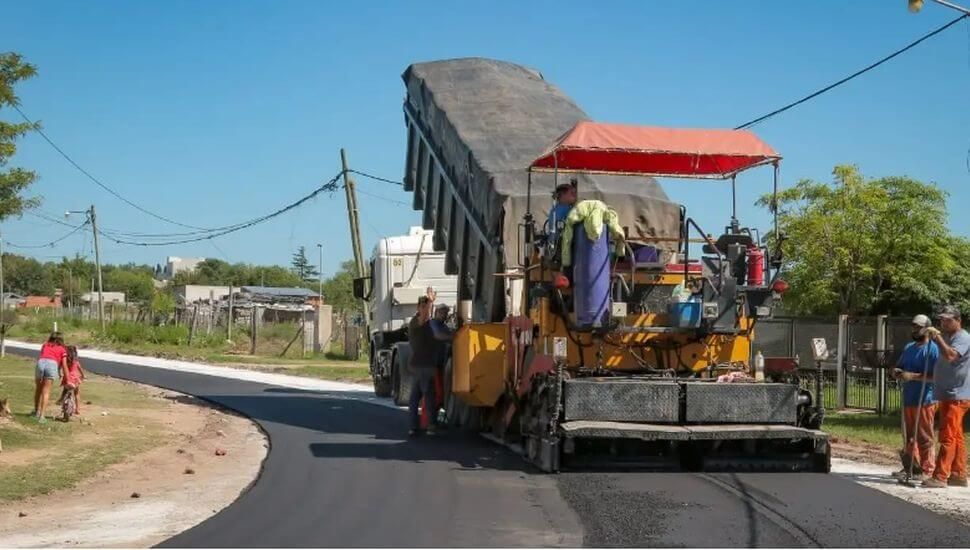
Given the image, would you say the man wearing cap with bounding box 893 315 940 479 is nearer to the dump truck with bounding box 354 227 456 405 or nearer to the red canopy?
the red canopy


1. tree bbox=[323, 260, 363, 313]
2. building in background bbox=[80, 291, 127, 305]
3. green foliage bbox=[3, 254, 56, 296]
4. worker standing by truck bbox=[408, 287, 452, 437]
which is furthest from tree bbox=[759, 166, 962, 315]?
green foliage bbox=[3, 254, 56, 296]

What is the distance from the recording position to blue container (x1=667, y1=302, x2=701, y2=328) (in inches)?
441

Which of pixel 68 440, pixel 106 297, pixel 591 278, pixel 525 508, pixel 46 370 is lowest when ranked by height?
pixel 68 440

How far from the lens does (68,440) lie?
14.2 metres

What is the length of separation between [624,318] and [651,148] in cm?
176

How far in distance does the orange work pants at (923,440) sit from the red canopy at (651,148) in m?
3.00

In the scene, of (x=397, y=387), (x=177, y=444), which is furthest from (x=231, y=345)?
(x=177, y=444)

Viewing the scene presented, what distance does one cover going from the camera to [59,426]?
15375mm

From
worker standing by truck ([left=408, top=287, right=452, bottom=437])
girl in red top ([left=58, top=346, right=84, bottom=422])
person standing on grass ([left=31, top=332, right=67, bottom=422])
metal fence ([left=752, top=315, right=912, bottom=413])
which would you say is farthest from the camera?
metal fence ([left=752, top=315, right=912, bottom=413])

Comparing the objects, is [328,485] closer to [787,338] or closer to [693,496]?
[693,496]

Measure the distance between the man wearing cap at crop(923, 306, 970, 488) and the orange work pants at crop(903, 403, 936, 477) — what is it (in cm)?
16

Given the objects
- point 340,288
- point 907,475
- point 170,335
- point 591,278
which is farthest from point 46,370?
point 340,288

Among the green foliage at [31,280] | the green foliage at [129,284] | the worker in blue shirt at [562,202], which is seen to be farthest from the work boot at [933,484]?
the green foliage at [31,280]

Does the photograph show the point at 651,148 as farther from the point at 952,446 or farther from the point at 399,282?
the point at 399,282
